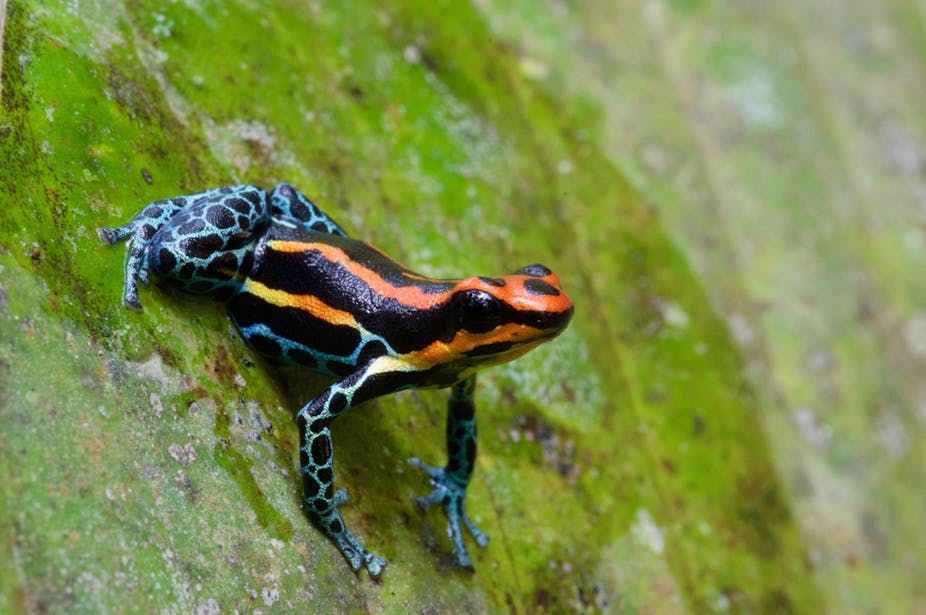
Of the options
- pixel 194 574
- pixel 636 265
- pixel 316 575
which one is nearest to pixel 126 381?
pixel 194 574

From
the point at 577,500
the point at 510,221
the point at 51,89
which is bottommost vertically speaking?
the point at 577,500

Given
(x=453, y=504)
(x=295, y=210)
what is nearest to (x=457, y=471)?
(x=453, y=504)

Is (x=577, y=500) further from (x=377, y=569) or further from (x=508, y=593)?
(x=377, y=569)

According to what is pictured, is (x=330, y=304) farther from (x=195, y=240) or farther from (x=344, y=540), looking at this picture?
(x=344, y=540)

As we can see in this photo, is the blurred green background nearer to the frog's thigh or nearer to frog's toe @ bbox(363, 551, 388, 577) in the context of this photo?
frog's toe @ bbox(363, 551, 388, 577)

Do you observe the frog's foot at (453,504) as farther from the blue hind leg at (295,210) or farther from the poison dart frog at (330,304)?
the blue hind leg at (295,210)

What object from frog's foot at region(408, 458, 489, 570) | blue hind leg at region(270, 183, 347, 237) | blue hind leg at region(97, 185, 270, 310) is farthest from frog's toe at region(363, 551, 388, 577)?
blue hind leg at region(270, 183, 347, 237)
